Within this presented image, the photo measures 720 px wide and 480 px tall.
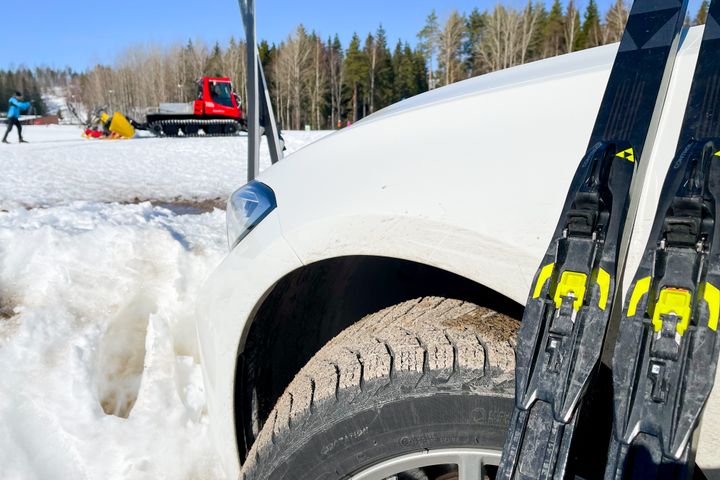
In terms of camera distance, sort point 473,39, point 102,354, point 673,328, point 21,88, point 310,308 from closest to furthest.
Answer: point 673,328 < point 310,308 < point 102,354 < point 473,39 < point 21,88

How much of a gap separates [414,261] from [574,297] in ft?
1.52

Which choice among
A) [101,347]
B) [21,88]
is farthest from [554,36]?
[21,88]

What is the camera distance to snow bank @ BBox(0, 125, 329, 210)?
25.1ft

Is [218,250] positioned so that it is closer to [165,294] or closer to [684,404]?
[165,294]

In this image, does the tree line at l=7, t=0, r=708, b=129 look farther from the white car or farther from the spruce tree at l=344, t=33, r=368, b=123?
the white car

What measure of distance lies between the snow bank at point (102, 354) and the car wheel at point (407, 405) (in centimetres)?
88

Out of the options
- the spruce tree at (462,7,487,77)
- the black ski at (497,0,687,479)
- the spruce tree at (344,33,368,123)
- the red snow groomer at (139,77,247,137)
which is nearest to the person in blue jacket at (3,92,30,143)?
the red snow groomer at (139,77,247,137)

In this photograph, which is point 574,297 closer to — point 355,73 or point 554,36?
point 554,36

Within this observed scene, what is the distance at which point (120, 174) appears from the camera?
987 centimetres

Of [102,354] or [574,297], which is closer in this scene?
[574,297]

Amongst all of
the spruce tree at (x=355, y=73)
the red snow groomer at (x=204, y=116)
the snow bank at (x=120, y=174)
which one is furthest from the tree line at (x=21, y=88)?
the snow bank at (x=120, y=174)

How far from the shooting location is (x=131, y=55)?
69062 millimetres

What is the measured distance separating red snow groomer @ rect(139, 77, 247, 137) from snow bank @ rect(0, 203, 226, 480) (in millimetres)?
22173

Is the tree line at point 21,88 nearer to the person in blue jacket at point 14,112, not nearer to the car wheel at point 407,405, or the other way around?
the person in blue jacket at point 14,112
